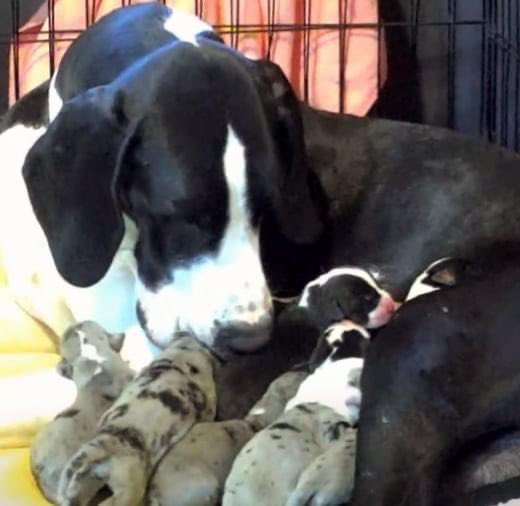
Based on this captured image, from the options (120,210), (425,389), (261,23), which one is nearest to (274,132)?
(120,210)

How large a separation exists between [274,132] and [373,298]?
315mm

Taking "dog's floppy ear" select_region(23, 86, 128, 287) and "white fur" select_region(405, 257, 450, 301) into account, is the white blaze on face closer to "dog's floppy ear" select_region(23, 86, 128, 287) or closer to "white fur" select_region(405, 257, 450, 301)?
"dog's floppy ear" select_region(23, 86, 128, 287)

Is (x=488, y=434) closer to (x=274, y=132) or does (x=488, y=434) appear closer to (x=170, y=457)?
(x=170, y=457)

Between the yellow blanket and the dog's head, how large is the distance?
204 millimetres

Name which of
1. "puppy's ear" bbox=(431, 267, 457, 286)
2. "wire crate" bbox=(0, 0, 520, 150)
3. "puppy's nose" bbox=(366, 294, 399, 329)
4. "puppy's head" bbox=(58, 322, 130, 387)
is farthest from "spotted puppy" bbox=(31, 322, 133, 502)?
"wire crate" bbox=(0, 0, 520, 150)

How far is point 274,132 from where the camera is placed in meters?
1.98

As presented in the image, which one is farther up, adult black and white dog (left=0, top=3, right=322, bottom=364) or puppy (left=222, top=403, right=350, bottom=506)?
adult black and white dog (left=0, top=3, right=322, bottom=364)

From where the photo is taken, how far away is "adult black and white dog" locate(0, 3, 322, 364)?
1.82 meters

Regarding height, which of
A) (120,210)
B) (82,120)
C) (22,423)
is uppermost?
(82,120)

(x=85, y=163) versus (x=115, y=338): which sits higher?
(x=85, y=163)

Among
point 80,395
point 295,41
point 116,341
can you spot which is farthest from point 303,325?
point 295,41

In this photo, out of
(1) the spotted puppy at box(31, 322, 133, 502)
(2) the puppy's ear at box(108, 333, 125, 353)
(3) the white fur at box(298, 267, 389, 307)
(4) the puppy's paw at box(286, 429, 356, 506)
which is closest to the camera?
(4) the puppy's paw at box(286, 429, 356, 506)

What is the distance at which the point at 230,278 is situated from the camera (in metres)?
1.84

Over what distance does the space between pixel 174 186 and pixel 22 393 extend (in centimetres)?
46
